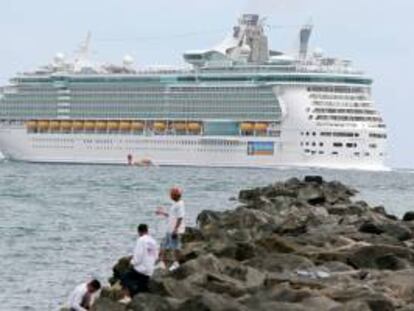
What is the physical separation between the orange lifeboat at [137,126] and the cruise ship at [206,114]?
0.07 m

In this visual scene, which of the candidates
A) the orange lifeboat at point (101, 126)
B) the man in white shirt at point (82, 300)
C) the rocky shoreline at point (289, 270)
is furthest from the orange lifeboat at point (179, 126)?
the man in white shirt at point (82, 300)

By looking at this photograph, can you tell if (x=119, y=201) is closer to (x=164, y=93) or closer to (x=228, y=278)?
(x=228, y=278)

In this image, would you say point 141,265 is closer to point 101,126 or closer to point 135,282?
point 135,282

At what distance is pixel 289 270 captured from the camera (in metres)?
15.2

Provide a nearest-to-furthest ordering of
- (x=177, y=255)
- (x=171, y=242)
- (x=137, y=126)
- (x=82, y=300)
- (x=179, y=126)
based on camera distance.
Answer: (x=82, y=300) → (x=171, y=242) → (x=177, y=255) → (x=179, y=126) → (x=137, y=126)

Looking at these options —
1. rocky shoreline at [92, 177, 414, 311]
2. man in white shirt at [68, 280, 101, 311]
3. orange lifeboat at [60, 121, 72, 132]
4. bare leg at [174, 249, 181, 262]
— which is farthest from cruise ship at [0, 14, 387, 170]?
man in white shirt at [68, 280, 101, 311]

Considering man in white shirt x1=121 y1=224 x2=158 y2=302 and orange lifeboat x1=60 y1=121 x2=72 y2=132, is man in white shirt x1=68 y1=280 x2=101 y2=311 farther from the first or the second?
orange lifeboat x1=60 y1=121 x2=72 y2=132

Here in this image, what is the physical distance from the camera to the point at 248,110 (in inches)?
3474

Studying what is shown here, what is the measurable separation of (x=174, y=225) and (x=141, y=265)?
87.7 inches

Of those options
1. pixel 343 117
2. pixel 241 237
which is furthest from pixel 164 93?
pixel 241 237

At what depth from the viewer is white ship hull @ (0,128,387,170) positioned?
3346 inches

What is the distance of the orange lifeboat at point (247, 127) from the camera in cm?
8706

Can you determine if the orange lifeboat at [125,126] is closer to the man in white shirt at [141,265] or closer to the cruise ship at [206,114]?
the cruise ship at [206,114]

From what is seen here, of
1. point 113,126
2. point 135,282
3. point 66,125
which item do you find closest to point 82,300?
point 135,282
